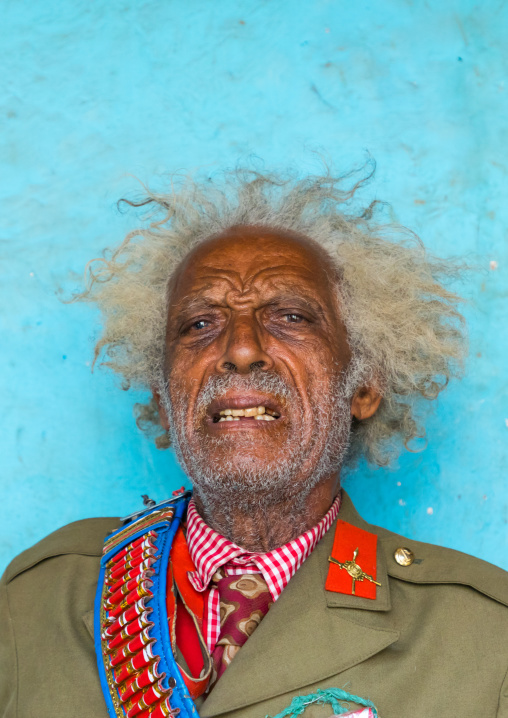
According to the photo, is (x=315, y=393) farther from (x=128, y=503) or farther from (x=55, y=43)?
(x=55, y=43)

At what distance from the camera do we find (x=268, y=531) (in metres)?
2.19

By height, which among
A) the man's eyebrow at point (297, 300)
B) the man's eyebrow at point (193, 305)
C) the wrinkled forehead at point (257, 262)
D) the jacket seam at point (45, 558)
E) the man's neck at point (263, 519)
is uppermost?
the wrinkled forehead at point (257, 262)

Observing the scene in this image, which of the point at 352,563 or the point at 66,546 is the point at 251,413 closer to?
the point at 352,563

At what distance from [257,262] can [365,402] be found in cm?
55

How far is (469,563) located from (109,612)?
36.6 inches

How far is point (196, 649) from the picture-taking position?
195cm

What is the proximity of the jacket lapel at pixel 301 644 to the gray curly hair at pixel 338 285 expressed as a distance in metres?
0.72

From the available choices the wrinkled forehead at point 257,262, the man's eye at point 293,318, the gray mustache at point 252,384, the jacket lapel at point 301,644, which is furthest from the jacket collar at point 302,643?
the wrinkled forehead at point 257,262

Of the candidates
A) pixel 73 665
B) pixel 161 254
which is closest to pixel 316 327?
pixel 161 254

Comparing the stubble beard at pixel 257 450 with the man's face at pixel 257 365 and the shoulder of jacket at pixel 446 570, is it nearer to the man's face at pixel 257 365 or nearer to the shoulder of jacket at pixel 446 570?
the man's face at pixel 257 365

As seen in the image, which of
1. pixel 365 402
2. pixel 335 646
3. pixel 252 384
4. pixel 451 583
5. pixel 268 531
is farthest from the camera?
pixel 365 402

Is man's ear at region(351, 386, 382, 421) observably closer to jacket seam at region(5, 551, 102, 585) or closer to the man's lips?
the man's lips

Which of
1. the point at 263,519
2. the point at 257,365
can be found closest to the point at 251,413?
the point at 257,365

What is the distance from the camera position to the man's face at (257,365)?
207cm
